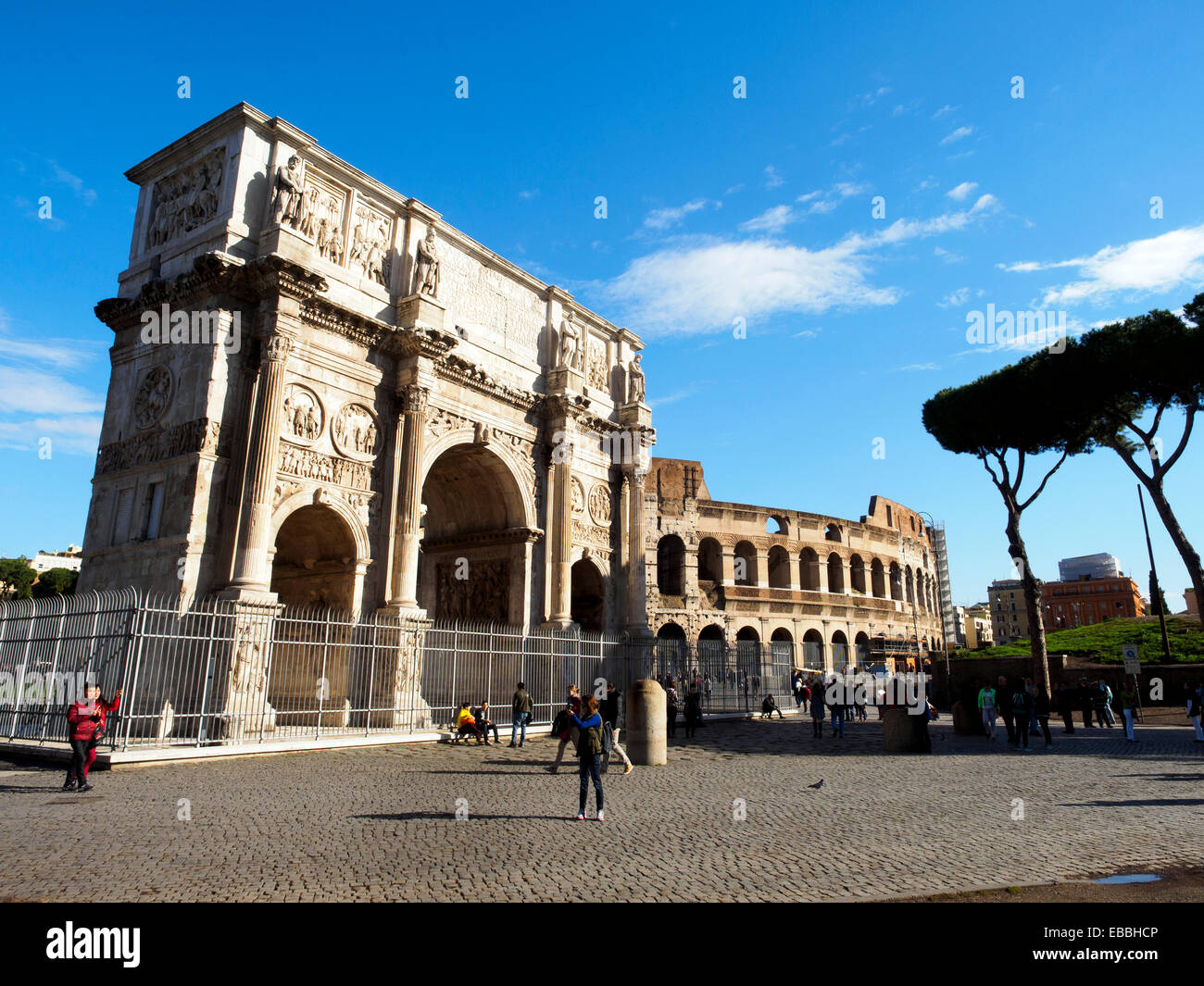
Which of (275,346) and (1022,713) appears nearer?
(275,346)

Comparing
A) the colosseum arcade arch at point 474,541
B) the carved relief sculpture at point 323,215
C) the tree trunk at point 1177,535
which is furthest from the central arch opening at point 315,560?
the tree trunk at point 1177,535

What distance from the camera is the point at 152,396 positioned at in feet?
48.1

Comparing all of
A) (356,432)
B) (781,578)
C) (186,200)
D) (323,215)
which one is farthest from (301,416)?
(781,578)

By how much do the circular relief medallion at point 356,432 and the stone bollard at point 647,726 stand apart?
7.76 m

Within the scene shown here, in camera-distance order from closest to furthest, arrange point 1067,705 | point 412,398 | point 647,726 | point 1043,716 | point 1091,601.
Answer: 1. point 647,726
2. point 1043,716
3. point 412,398
4. point 1067,705
5. point 1091,601

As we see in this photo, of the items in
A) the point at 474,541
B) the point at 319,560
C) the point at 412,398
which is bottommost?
the point at 319,560

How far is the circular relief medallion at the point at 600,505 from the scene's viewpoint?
22250 mm

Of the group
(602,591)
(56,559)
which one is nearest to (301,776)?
(602,591)

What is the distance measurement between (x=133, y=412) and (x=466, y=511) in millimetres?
8369

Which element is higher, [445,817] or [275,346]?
[275,346]

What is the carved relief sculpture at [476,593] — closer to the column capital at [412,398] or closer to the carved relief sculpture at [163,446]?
the column capital at [412,398]

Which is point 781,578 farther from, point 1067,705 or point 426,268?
point 426,268

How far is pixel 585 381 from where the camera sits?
22.2 metres

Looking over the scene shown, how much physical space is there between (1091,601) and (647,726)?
94631 millimetres
